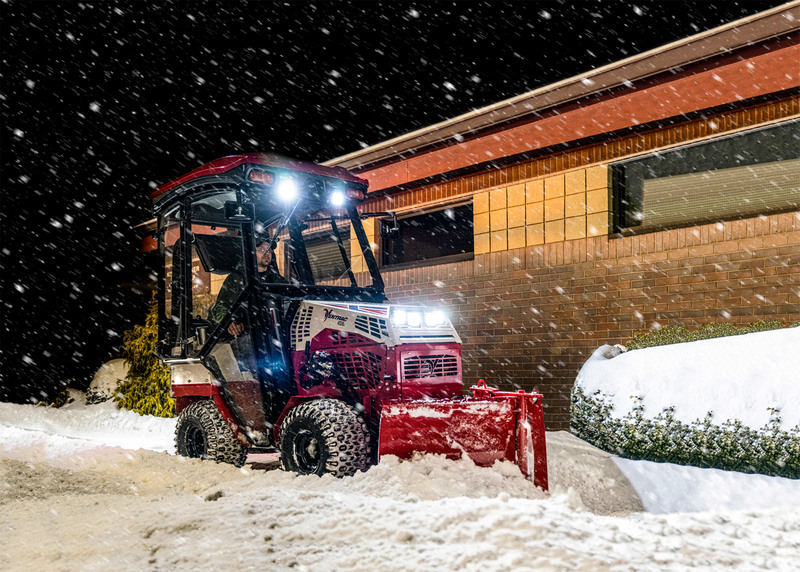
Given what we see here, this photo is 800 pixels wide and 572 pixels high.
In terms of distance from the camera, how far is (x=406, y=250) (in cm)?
1497

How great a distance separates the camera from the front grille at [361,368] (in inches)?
247

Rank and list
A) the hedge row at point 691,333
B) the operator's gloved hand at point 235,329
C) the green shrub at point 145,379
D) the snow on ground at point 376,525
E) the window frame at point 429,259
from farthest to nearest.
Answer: the green shrub at point 145,379, the window frame at point 429,259, the hedge row at point 691,333, the operator's gloved hand at point 235,329, the snow on ground at point 376,525

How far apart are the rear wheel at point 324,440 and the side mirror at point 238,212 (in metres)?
1.68

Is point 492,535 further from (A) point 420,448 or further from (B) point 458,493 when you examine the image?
(A) point 420,448

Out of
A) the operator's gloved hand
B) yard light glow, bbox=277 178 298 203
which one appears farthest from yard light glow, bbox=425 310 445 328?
the operator's gloved hand

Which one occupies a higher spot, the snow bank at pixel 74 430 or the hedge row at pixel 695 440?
the hedge row at pixel 695 440

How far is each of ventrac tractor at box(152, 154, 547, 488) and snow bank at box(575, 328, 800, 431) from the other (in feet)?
7.91

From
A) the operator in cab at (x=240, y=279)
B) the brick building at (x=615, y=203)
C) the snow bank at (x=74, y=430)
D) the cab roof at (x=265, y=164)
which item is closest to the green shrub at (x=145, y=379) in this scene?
the snow bank at (x=74, y=430)

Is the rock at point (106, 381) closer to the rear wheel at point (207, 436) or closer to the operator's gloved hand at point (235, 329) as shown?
the rear wheel at point (207, 436)

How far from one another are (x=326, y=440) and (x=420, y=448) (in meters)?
0.75

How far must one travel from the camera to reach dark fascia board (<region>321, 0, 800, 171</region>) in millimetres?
9203

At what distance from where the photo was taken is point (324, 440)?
5938 millimetres

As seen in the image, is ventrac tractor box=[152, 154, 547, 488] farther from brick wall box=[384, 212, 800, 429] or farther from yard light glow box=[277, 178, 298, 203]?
brick wall box=[384, 212, 800, 429]

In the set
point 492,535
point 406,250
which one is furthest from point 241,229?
point 406,250
